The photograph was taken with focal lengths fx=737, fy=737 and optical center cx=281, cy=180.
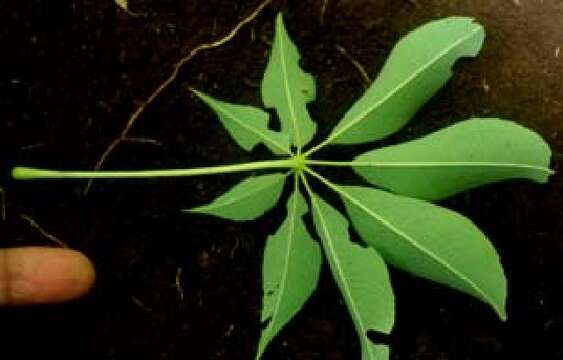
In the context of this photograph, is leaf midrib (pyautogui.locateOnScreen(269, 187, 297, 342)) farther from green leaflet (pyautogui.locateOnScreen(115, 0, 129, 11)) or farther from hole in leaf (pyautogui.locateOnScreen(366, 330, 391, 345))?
green leaflet (pyautogui.locateOnScreen(115, 0, 129, 11))

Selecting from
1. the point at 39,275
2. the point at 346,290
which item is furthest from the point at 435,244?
the point at 39,275

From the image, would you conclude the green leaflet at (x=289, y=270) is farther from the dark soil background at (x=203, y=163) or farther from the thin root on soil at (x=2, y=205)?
the thin root on soil at (x=2, y=205)

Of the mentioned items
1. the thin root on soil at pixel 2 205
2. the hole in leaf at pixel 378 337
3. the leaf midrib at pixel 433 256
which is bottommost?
the hole in leaf at pixel 378 337

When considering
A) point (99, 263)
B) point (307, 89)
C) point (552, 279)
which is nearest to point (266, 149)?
point (307, 89)

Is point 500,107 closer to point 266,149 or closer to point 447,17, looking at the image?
point 447,17

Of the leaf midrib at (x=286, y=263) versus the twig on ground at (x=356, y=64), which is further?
the twig on ground at (x=356, y=64)

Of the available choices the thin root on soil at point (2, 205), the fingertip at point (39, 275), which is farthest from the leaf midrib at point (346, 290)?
the thin root on soil at point (2, 205)
